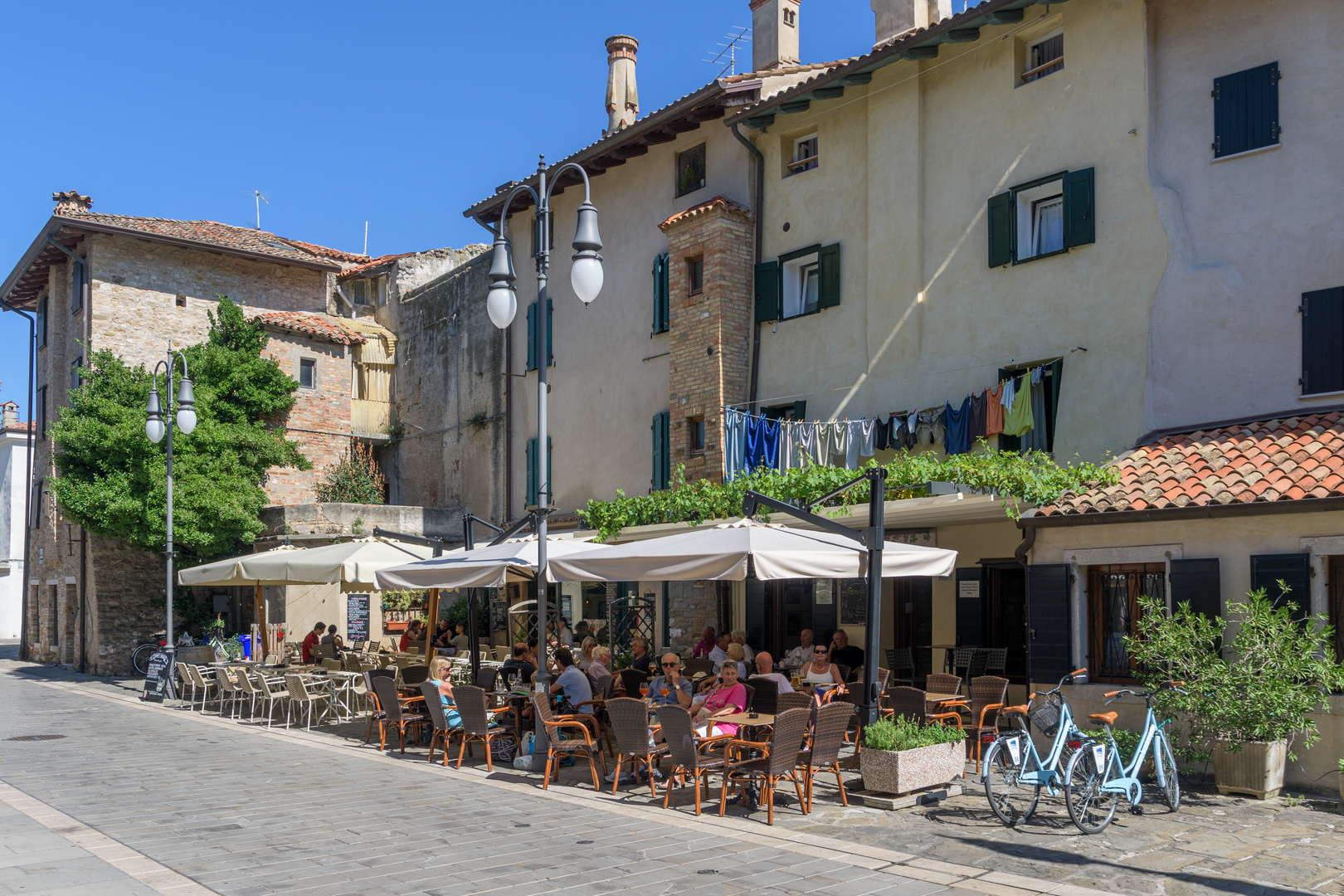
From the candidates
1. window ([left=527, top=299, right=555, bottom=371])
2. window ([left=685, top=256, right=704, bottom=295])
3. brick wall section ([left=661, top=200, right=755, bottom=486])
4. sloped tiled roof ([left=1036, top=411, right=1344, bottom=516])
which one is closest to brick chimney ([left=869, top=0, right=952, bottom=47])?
brick wall section ([left=661, top=200, right=755, bottom=486])

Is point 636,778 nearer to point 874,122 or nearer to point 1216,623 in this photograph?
point 1216,623

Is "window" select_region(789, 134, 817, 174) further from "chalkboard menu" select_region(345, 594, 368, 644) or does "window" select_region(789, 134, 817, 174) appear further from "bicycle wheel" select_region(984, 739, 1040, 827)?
"chalkboard menu" select_region(345, 594, 368, 644)

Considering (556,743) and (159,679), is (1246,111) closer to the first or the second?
(556,743)

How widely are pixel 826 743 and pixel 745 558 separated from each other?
5.49 feet

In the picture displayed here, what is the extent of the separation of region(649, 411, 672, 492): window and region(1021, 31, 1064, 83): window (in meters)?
8.26

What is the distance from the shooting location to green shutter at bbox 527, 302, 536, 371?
78.5ft

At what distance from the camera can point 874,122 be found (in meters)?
17.2

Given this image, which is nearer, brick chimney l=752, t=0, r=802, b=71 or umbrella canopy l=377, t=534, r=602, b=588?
umbrella canopy l=377, t=534, r=602, b=588

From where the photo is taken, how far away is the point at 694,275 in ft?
65.0

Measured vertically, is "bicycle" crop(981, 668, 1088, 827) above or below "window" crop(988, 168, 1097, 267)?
below

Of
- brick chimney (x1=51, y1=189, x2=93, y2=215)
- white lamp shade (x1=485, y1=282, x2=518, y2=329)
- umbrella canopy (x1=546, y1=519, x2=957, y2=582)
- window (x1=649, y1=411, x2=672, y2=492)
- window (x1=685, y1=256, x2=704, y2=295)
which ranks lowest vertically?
umbrella canopy (x1=546, y1=519, x2=957, y2=582)

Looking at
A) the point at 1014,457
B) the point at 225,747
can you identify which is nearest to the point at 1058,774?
the point at 1014,457

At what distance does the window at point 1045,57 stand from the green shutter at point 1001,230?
1694 millimetres

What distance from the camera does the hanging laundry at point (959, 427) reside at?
48.8 feet
